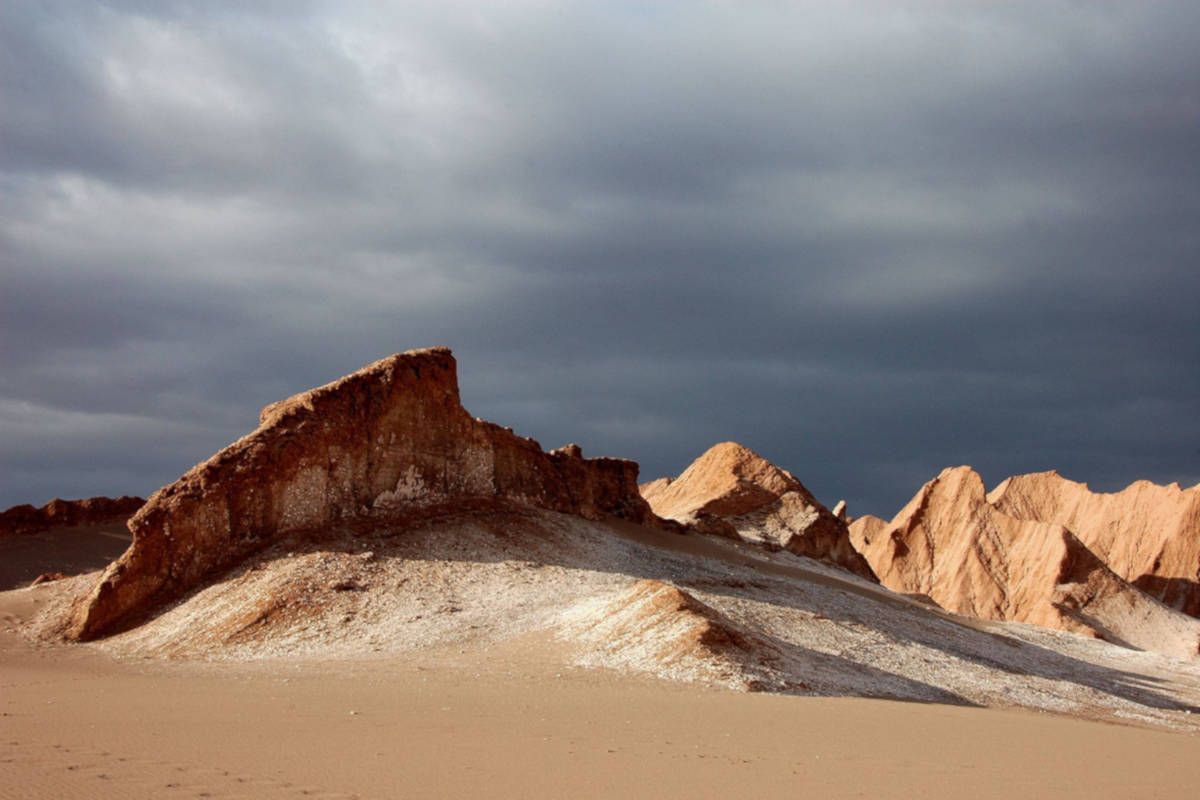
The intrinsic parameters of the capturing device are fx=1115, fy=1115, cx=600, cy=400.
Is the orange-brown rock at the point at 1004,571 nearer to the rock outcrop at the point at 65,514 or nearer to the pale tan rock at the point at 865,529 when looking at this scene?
the pale tan rock at the point at 865,529

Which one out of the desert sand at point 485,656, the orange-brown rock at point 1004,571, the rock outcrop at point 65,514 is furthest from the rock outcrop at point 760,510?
the rock outcrop at point 65,514

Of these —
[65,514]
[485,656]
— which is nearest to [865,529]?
[65,514]

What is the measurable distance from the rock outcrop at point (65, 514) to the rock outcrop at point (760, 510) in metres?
25.2

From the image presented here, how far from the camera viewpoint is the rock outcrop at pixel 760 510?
4672 centimetres

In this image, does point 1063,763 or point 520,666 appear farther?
point 520,666

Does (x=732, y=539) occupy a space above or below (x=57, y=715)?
above

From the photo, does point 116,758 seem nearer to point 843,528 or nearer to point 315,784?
point 315,784

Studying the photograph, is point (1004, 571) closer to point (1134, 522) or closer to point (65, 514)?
point (1134, 522)

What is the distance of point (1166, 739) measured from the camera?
18.2 m

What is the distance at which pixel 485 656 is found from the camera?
20812 mm

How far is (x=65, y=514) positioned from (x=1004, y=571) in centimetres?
5186

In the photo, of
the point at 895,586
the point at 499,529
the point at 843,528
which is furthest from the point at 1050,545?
the point at 499,529

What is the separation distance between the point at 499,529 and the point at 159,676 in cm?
1225

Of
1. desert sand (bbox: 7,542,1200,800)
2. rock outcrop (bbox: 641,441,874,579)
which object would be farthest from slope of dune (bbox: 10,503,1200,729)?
rock outcrop (bbox: 641,441,874,579)
